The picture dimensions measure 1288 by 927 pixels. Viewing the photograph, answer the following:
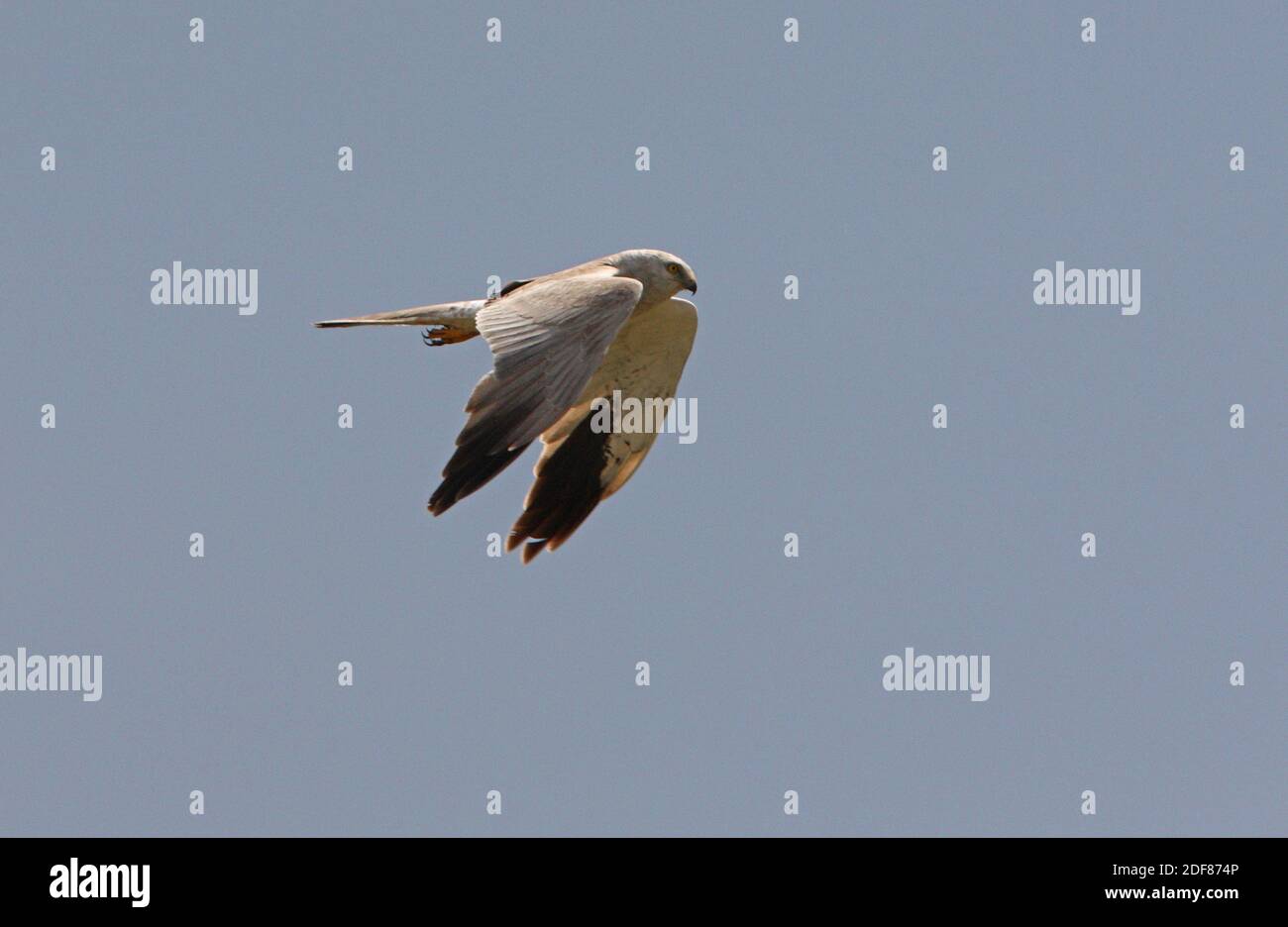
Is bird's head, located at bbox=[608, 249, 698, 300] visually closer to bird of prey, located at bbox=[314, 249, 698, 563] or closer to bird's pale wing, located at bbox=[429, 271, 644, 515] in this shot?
bird of prey, located at bbox=[314, 249, 698, 563]

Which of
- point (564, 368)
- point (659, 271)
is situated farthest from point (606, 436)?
point (564, 368)

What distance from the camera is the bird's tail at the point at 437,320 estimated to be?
1398 cm

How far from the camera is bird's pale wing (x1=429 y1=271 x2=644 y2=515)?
38.6 feet

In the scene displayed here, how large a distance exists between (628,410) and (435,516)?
14.1 ft

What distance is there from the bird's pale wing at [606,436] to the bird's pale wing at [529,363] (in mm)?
1883

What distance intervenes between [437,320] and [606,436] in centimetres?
191

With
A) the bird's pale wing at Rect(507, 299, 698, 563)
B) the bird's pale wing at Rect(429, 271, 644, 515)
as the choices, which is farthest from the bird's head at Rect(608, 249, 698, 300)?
the bird's pale wing at Rect(429, 271, 644, 515)

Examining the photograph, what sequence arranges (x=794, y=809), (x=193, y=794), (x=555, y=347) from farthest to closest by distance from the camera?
(x=193, y=794) → (x=794, y=809) → (x=555, y=347)

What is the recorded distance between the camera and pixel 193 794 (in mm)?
20641

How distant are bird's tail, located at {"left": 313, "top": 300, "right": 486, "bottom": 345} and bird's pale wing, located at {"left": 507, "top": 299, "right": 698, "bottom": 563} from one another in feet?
3.56

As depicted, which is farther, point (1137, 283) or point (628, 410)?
point (1137, 283)

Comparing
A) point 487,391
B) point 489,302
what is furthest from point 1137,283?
point 487,391

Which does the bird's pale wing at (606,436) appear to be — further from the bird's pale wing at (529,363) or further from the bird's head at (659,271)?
the bird's pale wing at (529,363)
